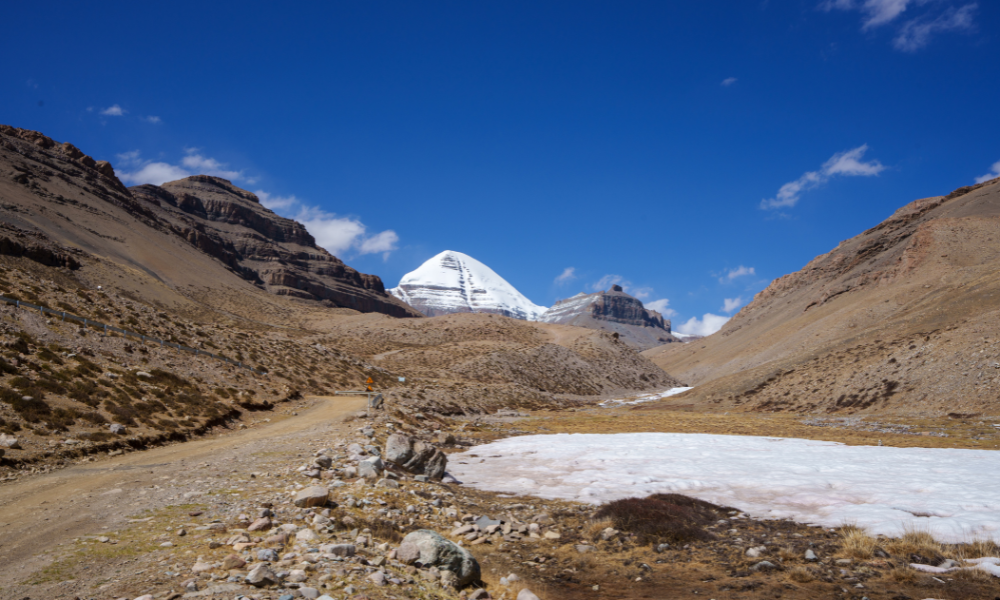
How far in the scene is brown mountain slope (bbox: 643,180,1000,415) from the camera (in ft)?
132

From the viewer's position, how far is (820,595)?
754 centimetres

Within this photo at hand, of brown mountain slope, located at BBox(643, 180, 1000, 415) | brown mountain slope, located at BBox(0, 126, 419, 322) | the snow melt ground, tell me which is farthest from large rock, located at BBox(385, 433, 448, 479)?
brown mountain slope, located at BBox(0, 126, 419, 322)

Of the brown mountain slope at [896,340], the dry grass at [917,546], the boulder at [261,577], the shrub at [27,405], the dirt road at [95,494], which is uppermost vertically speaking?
the brown mountain slope at [896,340]

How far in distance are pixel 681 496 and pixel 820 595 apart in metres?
5.35

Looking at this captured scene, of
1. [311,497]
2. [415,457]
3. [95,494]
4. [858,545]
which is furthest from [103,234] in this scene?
[858,545]

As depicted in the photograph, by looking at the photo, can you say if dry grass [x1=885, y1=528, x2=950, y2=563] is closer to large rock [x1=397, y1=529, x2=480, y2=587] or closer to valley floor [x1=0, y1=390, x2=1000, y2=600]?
valley floor [x1=0, y1=390, x2=1000, y2=600]

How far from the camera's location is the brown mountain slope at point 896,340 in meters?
40.2

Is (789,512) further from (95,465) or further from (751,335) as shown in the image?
(751,335)

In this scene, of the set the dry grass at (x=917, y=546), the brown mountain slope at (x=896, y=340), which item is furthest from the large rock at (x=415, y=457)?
the brown mountain slope at (x=896, y=340)

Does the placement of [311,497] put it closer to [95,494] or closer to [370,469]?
[370,469]

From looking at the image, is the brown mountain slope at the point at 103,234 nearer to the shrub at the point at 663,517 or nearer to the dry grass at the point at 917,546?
the shrub at the point at 663,517

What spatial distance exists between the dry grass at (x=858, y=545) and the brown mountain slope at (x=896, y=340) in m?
35.4

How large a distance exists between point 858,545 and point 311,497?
9789 mm

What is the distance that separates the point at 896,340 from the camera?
50.7 m
